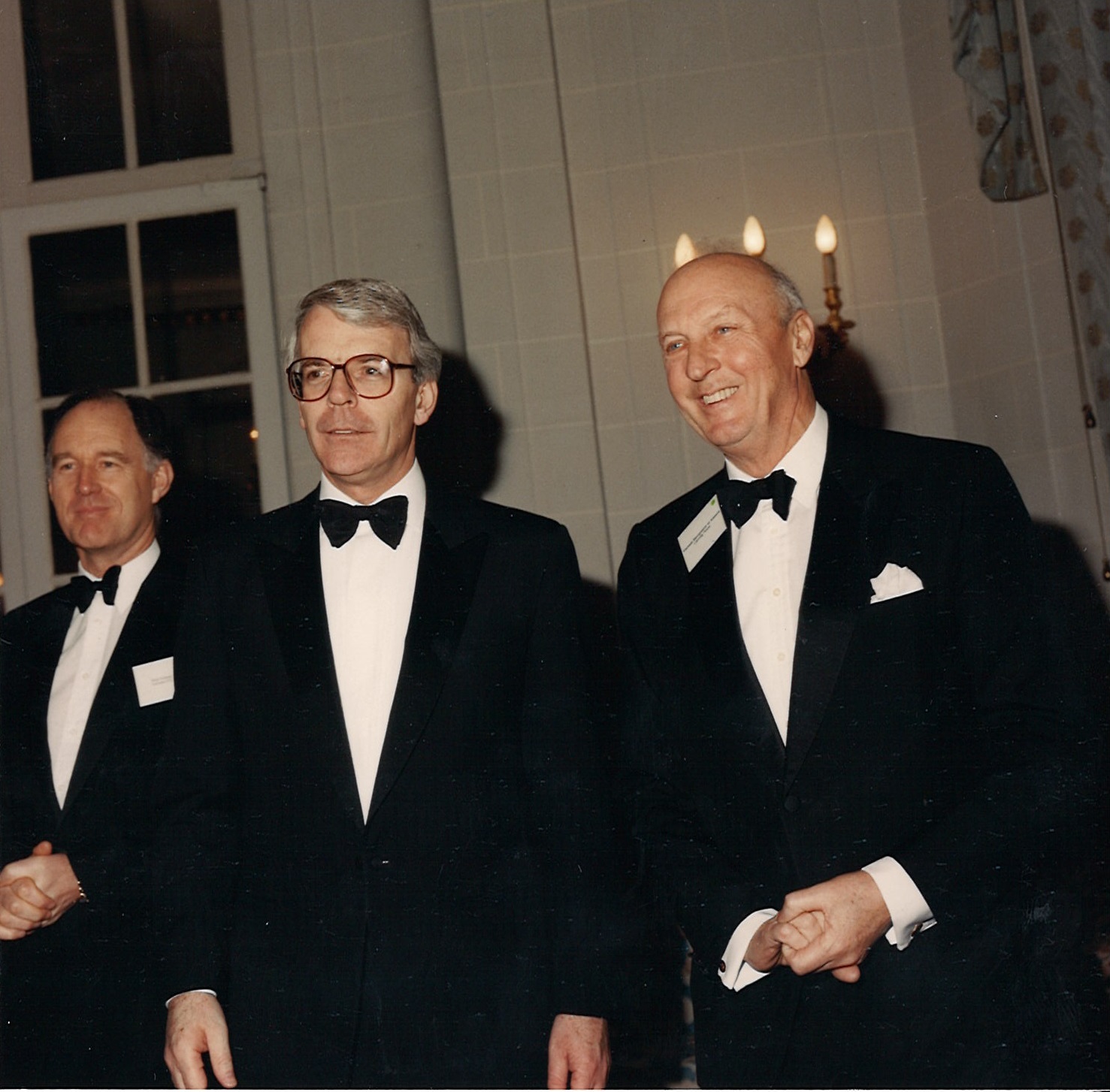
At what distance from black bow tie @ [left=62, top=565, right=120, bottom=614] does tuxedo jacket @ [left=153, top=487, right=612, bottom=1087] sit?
55 centimetres

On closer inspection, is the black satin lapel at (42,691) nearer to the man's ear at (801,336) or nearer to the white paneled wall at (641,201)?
the white paneled wall at (641,201)

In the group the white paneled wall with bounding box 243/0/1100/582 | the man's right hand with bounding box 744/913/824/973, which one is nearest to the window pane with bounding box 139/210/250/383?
the white paneled wall with bounding box 243/0/1100/582

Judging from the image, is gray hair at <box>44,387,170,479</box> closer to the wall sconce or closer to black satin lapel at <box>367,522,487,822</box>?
black satin lapel at <box>367,522,487,822</box>

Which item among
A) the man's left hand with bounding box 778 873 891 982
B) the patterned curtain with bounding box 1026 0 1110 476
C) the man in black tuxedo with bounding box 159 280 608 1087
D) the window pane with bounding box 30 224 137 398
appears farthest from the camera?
the window pane with bounding box 30 224 137 398

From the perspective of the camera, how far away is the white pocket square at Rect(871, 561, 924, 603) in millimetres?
1807

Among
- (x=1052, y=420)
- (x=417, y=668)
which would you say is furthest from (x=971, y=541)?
(x=1052, y=420)

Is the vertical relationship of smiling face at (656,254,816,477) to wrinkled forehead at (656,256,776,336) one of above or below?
below

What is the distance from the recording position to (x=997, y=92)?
3.12 metres

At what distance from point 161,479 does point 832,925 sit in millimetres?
1682

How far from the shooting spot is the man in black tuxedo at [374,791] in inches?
72.4

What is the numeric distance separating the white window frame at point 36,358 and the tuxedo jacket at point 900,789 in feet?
7.51

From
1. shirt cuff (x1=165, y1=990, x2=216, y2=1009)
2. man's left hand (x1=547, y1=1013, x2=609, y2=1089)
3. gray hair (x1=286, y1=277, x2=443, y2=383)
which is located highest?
Answer: gray hair (x1=286, y1=277, x2=443, y2=383)

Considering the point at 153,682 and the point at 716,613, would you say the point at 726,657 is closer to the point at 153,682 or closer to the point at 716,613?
the point at 716,613

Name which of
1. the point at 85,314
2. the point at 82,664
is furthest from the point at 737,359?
the point at 85,314
